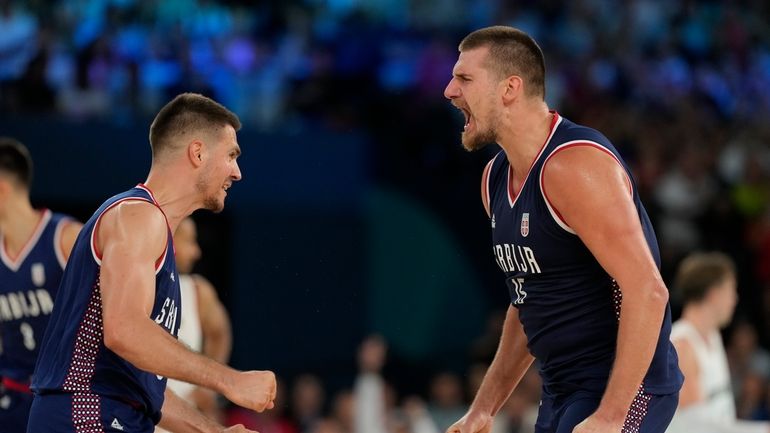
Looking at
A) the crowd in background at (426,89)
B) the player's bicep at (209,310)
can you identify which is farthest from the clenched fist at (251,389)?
the crowd in background at (426,89)

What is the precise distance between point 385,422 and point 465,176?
11.1 feet

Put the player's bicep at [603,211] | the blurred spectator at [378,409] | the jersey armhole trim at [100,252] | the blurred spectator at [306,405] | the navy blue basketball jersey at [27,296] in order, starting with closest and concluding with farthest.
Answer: the player's bicep at [603,211] < the jersey armhole trim at [100,252] < the navy blue basketball jersey at [27,296] < the blurred spectator at [378,409] < the blurred spectator at [306,405]

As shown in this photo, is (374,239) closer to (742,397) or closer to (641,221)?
(742,397)

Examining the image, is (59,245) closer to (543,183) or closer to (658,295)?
(543,183)

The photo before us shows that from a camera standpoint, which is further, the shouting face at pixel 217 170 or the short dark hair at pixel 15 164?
the short dark hair at pixel 15 164

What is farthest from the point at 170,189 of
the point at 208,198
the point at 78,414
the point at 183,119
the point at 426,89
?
the point at 426,89

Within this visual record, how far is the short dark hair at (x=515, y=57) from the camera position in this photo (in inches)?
201

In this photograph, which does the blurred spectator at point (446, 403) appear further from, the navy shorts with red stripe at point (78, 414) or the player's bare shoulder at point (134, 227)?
the player's bare shoulder at point (134, 227)

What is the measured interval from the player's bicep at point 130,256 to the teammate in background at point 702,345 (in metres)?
4.32

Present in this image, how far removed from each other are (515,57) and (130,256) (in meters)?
1.85

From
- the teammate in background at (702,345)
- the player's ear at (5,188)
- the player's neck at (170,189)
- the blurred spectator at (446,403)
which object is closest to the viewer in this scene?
the player's neck at (170,189)

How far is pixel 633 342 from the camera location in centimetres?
453

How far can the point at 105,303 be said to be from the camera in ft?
14.7

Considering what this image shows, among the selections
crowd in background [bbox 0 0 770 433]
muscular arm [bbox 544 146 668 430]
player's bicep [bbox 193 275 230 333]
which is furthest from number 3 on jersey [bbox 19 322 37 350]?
crowd in background [bbox 0 0 770 433]
